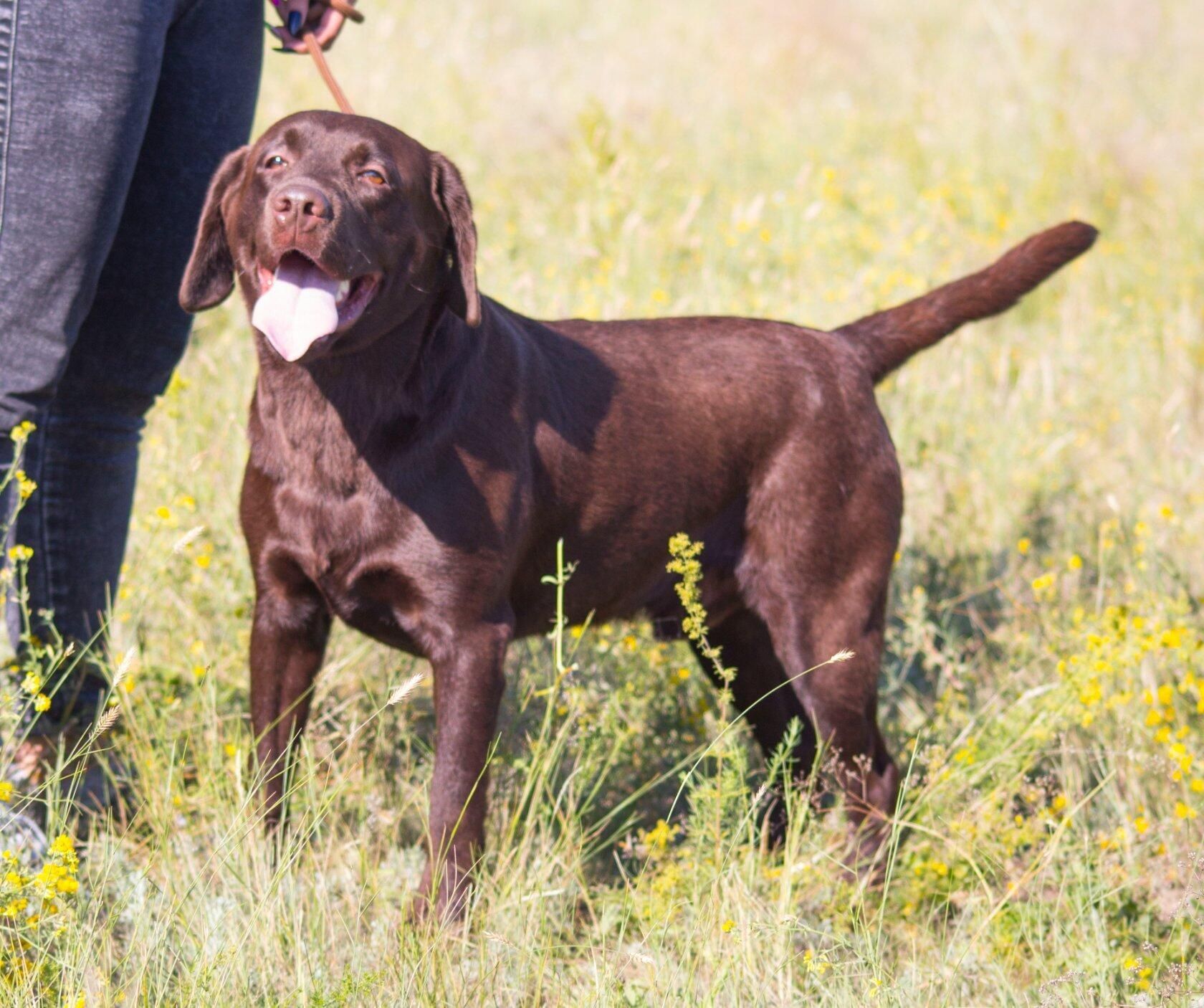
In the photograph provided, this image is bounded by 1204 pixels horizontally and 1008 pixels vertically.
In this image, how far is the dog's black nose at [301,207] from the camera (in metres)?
2.33

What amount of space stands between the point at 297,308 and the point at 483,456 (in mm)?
443

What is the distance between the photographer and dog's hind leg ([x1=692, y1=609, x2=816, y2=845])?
3355mm

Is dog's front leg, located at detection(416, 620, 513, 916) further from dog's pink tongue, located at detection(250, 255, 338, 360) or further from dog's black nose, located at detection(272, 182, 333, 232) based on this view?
dog's black nose, located at detection(272, 182, 333, 232)

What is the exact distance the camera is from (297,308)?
7.89 feet

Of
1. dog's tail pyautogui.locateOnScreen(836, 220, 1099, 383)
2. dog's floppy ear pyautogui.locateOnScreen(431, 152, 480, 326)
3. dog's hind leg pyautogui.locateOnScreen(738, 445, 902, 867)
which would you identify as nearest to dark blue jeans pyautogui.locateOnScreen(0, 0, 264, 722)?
dog's floppy ear pyautogui.locateOnScreen(431, 152, 480, 326)

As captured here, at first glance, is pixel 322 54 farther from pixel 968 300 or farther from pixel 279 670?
pixel 968 300

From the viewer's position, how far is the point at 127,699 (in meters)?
2.92

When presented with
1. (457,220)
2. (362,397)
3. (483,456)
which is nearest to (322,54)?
(457,220)

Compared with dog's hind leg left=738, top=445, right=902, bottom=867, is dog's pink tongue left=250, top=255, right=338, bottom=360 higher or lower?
higher

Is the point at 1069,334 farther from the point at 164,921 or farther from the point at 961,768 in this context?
the point at 164,921

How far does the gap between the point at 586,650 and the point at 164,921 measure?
1635 millimetres

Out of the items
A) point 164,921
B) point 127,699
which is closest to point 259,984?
point 164,921

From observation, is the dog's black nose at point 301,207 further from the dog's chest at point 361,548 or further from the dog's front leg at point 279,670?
the dog's front leg at point 279,670

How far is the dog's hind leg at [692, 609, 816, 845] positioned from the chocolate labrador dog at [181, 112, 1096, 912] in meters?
0.18
